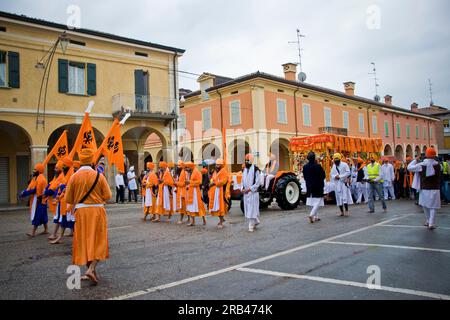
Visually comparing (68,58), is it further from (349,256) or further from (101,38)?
(349,256)

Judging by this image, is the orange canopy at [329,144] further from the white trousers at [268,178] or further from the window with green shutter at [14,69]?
the window with green shutter at [14,69]

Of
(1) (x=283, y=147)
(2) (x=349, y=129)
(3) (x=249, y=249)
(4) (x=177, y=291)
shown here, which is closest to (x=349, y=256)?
(3) (x=249, y=249)

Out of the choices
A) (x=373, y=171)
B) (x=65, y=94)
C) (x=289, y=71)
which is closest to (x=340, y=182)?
(x=373, y=171)

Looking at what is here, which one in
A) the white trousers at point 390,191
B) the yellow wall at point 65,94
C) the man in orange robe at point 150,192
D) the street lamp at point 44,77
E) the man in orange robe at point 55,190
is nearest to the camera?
the man in orange robe at point 55,190

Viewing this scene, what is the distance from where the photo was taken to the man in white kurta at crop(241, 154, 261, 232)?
9336mm

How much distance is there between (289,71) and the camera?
3216 centimetres

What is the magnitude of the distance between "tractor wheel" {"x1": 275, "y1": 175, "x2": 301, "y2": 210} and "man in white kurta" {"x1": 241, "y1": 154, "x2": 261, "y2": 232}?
421 centimetres

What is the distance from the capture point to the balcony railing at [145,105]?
21.5 meters

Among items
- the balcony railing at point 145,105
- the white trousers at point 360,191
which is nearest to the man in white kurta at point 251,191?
the white trousers at point 360,191

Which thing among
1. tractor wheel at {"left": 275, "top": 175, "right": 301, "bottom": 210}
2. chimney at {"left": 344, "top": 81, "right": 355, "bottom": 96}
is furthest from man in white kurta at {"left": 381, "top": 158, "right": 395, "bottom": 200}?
chimney at {"left": 344, "top": 81, "right": 355, "bottom": 96}

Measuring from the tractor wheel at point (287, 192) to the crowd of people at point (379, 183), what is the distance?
4.73 ft

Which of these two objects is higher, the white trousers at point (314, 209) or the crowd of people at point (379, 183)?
the crowd of people at point (379, 183)

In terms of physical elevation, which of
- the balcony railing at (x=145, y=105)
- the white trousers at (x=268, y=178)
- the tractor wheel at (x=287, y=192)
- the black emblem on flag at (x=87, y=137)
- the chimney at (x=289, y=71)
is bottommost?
the tractor wheel at (x=287, y=192)

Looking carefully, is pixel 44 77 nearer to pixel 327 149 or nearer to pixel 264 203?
pixel 264 203
